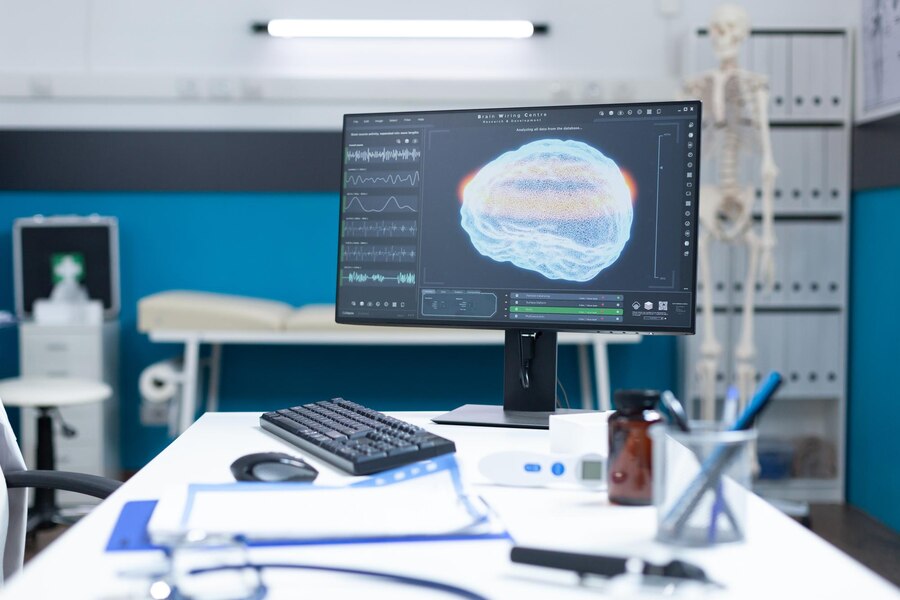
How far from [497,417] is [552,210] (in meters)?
0.33

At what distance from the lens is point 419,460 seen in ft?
3.72

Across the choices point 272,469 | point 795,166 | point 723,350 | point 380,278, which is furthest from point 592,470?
point 795,166

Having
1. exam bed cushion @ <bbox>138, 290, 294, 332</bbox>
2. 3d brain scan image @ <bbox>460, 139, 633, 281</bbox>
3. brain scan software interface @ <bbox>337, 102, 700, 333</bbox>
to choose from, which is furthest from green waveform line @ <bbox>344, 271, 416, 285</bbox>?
exam bed cushion @ <bbox>138, 290, 294, 332</bbox>

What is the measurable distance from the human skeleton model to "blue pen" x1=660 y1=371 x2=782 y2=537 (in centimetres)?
237

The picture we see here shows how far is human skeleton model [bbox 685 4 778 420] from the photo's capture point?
314cm

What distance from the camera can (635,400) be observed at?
968mm

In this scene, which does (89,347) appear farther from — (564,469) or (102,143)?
(564,469)

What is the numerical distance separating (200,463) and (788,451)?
2927 millimetres

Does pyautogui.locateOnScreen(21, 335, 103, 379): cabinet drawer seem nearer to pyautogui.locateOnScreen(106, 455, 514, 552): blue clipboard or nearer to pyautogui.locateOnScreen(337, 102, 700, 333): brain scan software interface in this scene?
pyautogui.locateOnScreen(337, 102, 700, 333): brain scan software interface

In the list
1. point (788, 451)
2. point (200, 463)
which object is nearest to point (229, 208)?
point (788, 451)

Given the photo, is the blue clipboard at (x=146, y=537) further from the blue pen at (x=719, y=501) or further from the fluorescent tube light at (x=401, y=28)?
the fluorescent tube light at (x=401, y=28)

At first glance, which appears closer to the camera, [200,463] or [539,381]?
[200,463]

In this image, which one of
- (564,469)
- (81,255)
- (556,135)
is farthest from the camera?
(81,255)

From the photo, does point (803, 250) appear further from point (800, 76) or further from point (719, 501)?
point (719, 501)
